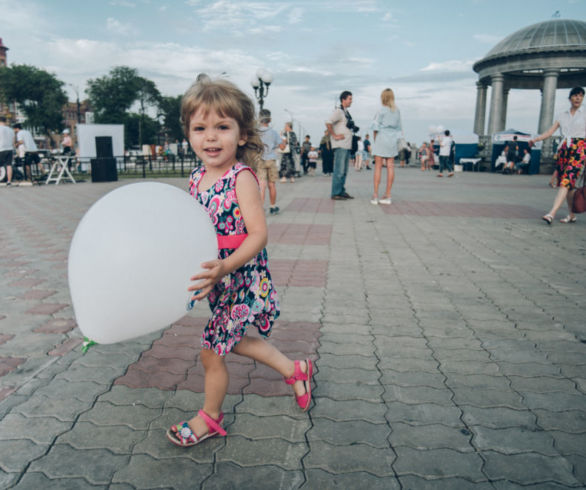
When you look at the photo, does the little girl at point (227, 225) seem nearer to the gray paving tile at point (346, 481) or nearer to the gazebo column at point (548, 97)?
the gray paving tile at point (346, 481)

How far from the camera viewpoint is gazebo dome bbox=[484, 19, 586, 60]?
30073 mm

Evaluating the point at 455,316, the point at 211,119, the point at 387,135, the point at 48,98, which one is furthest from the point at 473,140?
the point at 48,98

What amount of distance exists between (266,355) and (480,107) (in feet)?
134

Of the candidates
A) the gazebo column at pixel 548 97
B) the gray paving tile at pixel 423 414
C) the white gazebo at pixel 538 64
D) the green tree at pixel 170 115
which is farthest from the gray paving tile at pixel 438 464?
the green tree at pixel 170 115

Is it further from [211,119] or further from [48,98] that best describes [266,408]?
[48,98]

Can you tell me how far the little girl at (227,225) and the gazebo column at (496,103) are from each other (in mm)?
36039

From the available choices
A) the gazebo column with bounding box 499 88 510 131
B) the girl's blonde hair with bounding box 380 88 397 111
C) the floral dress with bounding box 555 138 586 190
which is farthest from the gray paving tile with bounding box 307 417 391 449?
the gazebo column with bounding box 499 88 510 131

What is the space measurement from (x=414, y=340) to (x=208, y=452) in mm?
1639

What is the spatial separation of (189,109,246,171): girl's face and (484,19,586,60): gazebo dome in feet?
112

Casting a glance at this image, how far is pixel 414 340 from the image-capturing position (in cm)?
312

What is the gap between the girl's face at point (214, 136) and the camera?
6.16ft

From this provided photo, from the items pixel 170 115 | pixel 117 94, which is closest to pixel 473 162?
pixel 117 94

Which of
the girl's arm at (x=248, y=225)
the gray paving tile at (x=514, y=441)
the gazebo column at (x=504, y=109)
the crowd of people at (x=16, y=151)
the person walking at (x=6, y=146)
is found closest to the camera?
the girl's arm at (x=248, y=225)

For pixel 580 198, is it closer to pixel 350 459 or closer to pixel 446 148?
pixel 350 459
